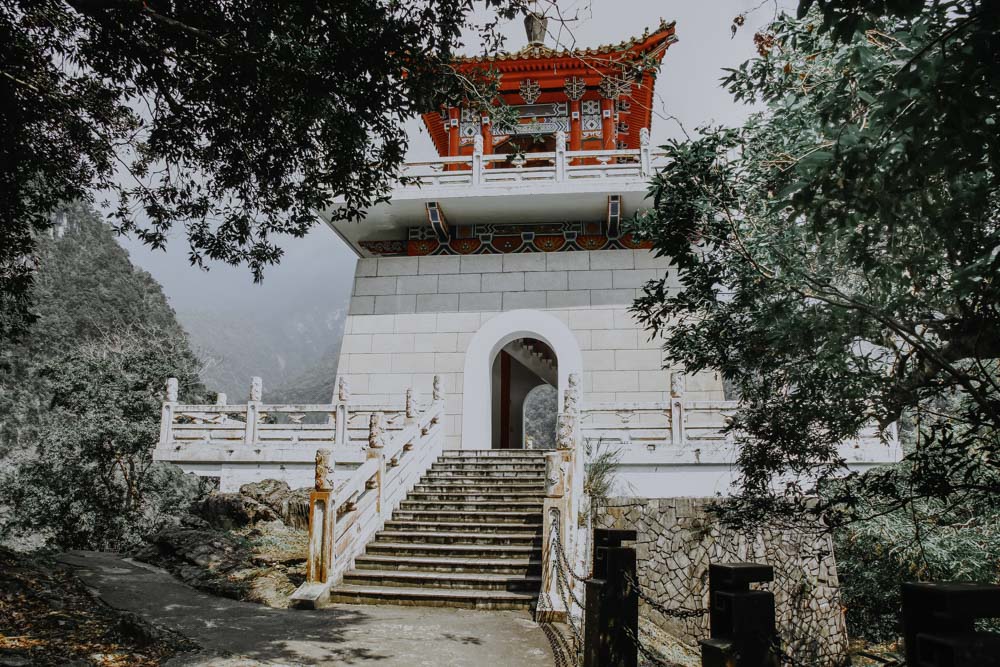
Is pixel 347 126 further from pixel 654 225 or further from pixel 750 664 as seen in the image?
pixel 750 664

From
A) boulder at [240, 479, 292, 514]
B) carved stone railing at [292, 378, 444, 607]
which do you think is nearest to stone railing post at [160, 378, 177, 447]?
boulder at [240, 479, 292, 514]

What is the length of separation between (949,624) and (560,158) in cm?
1245

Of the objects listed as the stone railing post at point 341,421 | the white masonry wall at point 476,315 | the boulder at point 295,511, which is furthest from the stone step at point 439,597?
the white masonry wall at point 476,315

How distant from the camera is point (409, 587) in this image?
25.9 ft

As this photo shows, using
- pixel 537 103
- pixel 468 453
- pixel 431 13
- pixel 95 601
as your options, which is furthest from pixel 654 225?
pixel 537 103

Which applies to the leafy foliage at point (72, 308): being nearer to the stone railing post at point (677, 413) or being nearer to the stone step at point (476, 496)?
the stone step at point (476, 496)

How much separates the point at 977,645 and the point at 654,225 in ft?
12.3

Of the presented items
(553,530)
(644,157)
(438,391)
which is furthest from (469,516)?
(644,157)

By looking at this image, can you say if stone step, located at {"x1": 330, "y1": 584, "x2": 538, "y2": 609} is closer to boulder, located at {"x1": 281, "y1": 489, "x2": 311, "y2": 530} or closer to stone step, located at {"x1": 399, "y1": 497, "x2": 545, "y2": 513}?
stone step, located at {"x1": 399, "y1": 497, "x2": 545, "y2": 513}

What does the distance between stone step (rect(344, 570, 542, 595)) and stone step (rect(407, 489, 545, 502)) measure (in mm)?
1921

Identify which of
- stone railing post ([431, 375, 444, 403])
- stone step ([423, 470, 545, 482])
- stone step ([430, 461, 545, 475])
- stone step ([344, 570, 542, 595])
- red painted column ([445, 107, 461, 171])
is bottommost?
stone step ([344, 570, 542, 595])

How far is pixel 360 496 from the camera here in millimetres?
9500

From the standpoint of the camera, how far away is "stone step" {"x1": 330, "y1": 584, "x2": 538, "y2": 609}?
7406 millimetres

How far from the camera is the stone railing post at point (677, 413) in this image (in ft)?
35.8
